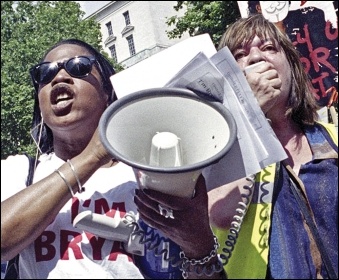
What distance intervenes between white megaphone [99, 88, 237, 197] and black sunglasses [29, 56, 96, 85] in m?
0.42

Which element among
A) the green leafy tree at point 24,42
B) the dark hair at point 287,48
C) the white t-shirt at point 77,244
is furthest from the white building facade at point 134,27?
the white t-shirt at point 77,244

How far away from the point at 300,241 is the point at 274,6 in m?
5.12

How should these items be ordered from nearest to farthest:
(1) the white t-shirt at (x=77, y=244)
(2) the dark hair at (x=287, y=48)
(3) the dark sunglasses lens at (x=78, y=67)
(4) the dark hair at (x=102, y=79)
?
(1) the white t-shirt at (x=77, y=244) < (3) the dark sunglasses lens at (x=78, y=67) < (4) the dark hair at (x=102, y=79) < (2) the dark hair at (x=287, y=48)

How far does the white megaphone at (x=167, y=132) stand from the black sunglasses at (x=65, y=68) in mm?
423

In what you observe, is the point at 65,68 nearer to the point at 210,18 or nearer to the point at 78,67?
the point at 78,67

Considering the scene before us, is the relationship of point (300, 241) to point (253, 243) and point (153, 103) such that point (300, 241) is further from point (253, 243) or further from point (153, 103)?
point (153, 103)

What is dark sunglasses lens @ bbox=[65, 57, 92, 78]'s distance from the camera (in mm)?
1628

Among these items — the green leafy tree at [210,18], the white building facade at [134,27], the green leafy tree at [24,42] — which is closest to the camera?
the green leafy tree at [210,18]

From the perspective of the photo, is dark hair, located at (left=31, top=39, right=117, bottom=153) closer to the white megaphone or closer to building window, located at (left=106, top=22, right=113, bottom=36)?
the white megaphone

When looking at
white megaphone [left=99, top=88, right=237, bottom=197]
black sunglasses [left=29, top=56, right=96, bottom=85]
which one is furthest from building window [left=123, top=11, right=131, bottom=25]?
white megaphone [left=99, top=88, right=237, bottom=197]

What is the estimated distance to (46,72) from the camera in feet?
5.38

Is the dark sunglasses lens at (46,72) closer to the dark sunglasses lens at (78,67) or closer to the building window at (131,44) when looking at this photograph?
the dark sunglasses lens at (78,67)

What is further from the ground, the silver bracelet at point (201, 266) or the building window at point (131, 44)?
the silver bracelet at point (201, 266)

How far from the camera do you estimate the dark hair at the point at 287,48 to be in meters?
1.88
